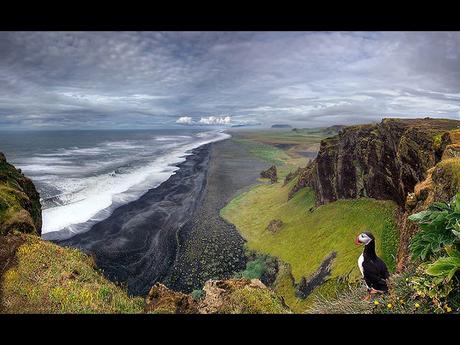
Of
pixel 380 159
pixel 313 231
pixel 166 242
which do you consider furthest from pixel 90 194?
pixel 380 159

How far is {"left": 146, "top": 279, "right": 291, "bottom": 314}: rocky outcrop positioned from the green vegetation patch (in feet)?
1.79

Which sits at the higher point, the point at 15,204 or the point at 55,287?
the point at 15,204

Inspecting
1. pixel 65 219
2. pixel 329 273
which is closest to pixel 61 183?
pixel 65 219

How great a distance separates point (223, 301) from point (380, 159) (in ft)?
64.0

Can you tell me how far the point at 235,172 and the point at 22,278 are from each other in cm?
7398

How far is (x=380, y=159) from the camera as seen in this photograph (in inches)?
979

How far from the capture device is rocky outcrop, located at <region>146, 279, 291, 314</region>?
818 cm

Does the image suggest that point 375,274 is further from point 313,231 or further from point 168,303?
point 313,231

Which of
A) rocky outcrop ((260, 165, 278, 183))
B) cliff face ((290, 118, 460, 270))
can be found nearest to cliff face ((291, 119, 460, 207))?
cliff face ((290, 118, 460, 270))

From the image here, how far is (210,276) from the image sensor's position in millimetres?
28953

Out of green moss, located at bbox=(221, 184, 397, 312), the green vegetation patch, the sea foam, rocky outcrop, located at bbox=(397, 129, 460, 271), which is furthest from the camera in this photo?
the sea foam

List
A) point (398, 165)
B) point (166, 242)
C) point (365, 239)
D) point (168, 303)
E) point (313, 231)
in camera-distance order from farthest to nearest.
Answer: point (166, 242) < point (313, 231) < point (398, 165) < point (168, 303) < point (365, 239)

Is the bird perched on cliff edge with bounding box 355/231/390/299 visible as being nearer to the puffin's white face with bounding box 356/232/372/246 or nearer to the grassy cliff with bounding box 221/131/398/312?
the puffin's white face with bounding box 356/232/372/246
